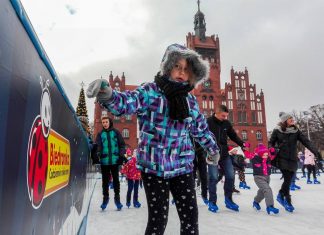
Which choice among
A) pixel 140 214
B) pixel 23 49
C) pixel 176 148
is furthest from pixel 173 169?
pixel 140 214

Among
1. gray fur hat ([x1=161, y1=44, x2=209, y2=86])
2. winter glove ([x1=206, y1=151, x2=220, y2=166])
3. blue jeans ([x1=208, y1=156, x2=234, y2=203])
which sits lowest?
blue jeans ([x1=208, y1=156, x2=234, y2=203])

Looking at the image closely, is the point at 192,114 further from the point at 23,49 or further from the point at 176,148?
the point at 23,49

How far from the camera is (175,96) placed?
1.70 meters

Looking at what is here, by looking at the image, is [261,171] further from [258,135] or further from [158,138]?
[258,135]

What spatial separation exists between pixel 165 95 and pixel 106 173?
3247mm

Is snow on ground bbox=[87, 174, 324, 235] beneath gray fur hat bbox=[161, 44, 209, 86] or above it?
beneath

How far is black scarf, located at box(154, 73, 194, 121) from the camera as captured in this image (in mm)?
1676

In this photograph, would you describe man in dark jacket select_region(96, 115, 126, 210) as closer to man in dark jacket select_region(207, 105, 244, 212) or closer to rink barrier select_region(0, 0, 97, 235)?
man in dark jacket select_region(207, 105, 244, 212)

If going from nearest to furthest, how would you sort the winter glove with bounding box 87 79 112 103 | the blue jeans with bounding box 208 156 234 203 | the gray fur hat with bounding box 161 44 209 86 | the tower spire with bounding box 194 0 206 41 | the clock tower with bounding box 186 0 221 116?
the winter glove with bounding box 87 79 112 103 → the gray fur hat with bounding box 161 44 209 86 → the blue jeans with bounding box 208 156 234 203 → the clock tower with bounding box 186 0 221 116 → the tower spire with bounding box 194 0 206 41

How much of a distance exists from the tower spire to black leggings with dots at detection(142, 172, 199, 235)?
4889 cm

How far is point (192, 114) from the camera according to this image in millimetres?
1854

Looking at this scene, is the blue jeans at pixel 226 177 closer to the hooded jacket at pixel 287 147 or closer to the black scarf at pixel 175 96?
the hooded jacket at pixel 287 147

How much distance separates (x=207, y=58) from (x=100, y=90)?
148 feet

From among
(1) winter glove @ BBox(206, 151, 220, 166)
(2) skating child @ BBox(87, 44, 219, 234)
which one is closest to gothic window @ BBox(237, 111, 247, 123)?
(1) winter glove @ BBox(206, 151, 220, 166)
